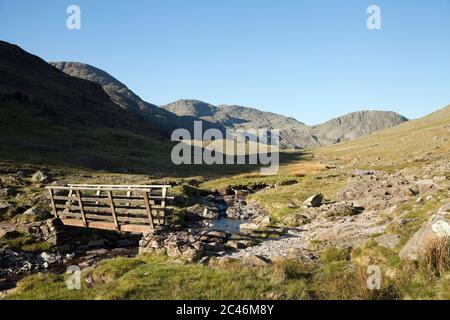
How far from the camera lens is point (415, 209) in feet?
71.8

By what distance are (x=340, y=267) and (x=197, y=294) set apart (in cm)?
646

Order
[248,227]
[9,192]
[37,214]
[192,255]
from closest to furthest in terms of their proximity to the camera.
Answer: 1. [192,255]
2. [37,214]
3. [248,227]
4. [9,192]

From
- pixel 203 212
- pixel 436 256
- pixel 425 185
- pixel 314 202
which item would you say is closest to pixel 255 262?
pixel 436 256

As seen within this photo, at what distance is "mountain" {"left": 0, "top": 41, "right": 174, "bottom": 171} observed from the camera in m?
80.8

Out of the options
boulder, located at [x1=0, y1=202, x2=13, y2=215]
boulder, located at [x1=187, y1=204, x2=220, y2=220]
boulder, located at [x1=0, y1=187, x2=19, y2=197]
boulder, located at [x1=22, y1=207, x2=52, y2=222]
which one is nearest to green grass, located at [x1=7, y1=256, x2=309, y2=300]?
boulder, located at [x1=22, y1=207, x2=52, y2=222]

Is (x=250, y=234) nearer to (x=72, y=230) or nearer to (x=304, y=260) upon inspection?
(x=304, y=260)

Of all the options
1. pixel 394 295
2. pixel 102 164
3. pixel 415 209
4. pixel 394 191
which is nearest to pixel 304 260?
pixel 394 295

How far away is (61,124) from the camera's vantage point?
121 meters

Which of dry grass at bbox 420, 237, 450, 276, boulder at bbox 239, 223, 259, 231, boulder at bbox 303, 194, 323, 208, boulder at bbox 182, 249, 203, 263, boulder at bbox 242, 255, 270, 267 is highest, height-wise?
dry grass at bbox 420, 237, 450, 276

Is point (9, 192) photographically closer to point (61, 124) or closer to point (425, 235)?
point (425, 235)

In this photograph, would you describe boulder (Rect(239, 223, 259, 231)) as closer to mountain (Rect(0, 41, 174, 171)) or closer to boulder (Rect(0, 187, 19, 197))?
boulder (Rect(0, 187, 19, 197))

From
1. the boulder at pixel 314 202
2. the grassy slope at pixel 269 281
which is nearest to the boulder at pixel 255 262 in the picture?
the grassy slope at pixel 269 281

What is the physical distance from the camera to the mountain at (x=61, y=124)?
80812mm

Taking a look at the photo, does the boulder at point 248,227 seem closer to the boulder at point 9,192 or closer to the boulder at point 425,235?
the boulder at point 425,235
